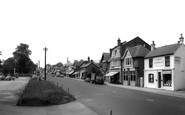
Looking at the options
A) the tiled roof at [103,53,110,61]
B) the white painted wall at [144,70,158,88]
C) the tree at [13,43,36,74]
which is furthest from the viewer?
the tree at [13,43,36,74]

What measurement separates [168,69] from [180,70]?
5.95ft

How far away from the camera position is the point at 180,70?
33000 millimetres

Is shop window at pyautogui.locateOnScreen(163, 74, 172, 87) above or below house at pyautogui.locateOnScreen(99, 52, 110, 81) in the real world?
below

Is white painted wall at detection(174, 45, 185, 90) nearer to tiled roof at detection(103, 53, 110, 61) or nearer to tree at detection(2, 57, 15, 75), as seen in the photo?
tiled roof at detection(103, 53, 110, 61)

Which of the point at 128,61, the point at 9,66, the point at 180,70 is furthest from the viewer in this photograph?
the point at 9,66

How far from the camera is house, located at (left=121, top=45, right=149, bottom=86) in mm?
42844

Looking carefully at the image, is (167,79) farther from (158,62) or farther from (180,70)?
(158,62)

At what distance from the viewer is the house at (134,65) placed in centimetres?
4284

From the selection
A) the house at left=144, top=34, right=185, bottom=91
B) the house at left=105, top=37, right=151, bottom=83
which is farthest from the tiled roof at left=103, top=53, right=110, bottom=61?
the house at left=144, top=34, right=185, bottom=91

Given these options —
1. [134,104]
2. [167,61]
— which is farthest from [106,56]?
[134,104]

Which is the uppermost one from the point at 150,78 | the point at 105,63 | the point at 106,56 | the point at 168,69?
the point at 106,56

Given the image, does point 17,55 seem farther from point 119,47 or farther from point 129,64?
point 129,64

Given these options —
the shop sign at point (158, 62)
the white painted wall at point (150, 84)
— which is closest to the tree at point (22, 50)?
the white painted wall at point (150, 84)

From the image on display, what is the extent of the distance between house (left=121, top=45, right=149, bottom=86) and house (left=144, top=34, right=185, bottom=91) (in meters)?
4.39
